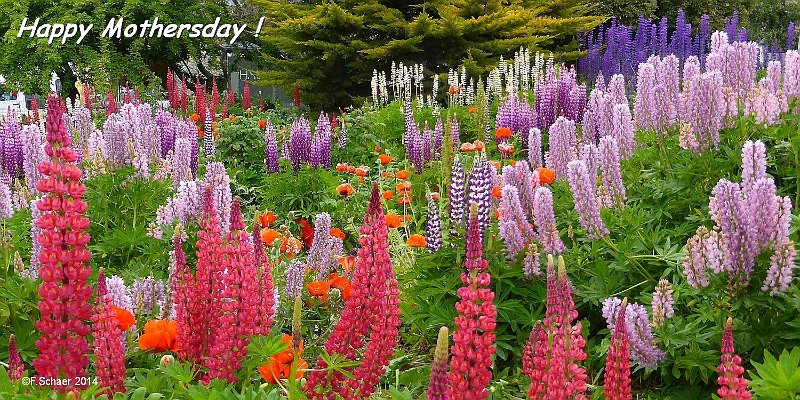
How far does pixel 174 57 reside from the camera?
1725cm

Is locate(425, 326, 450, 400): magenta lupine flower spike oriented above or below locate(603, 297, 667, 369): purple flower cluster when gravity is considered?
above

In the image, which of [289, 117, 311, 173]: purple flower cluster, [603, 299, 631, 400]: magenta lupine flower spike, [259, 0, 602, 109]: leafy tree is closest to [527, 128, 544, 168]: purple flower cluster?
[289, 117, 311, 173]: purple flower cluster

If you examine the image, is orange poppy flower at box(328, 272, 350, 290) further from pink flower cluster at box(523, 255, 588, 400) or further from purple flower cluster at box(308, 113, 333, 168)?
purple flower cluster at box(308, 113, 333, 168)

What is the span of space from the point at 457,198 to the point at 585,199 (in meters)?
0.61

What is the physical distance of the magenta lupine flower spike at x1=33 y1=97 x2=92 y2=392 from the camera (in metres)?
1.47

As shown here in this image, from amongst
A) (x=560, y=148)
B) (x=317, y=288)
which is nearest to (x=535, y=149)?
(x=560, y=148)

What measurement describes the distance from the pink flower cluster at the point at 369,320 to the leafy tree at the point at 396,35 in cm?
944

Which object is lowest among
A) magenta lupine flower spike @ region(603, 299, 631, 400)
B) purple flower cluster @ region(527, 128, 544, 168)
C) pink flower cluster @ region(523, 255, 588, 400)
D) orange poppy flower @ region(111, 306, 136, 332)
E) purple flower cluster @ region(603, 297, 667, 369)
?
purple flower cluster @ region(603, 297, 667, 369)

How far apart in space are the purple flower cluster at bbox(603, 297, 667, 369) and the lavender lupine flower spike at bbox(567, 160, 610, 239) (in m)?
0.43

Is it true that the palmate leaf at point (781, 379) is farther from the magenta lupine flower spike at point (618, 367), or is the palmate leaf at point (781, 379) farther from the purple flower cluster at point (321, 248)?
the purple flower cluster at point (321, 248)

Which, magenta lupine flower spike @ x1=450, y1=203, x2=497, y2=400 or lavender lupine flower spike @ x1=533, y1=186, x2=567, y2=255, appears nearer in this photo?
magenta lupine flower spike @ x1=450, y1=203, x2=497, y2=400

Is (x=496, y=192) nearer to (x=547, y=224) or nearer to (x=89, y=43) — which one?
(x=547, y=224)

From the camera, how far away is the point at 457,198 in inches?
125

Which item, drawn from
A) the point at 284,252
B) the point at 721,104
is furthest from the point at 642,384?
the point at 284,252
